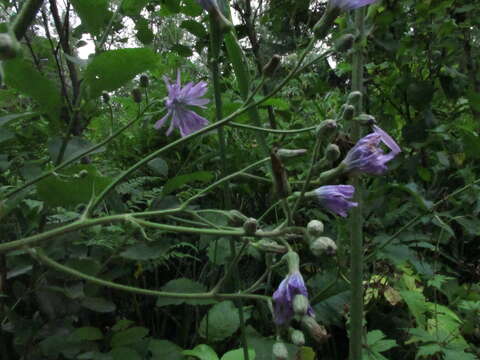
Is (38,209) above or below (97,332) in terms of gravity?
above

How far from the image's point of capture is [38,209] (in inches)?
41.8

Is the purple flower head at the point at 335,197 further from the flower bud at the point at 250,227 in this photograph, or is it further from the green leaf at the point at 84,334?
the green leaf at the point at 84,334

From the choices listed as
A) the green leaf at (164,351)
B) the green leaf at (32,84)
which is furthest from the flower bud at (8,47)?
the green leaf at (164,351)

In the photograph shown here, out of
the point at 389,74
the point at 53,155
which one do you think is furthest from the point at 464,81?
the point at 53,155

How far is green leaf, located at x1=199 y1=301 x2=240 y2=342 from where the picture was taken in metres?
1.18

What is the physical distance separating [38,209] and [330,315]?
0.79 metres

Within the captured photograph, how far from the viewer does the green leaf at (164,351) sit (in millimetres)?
1033

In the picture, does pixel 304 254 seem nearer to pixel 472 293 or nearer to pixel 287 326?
pixel 472 293

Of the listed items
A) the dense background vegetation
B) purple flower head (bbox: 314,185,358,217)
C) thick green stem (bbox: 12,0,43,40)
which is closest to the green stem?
the dense background vegetation

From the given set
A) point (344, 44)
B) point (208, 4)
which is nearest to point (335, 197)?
point (344, 44)

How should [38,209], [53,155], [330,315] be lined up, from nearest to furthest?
[53,155], [38,209], [330,315]

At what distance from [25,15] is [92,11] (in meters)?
0.38

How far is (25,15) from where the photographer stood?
52 centimetres

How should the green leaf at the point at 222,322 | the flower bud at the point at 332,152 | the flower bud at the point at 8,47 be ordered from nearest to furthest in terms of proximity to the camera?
the flower bud at the point at 8,47 → the flower bud at the point at 332,152 → the green leaf at the point at 222,322
